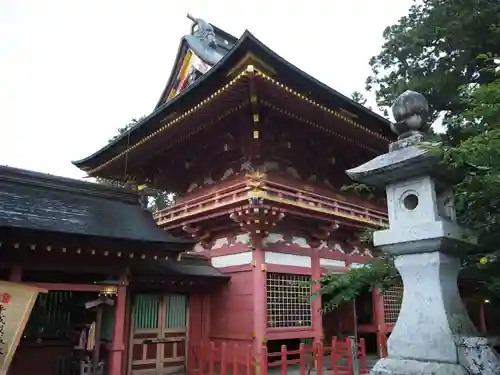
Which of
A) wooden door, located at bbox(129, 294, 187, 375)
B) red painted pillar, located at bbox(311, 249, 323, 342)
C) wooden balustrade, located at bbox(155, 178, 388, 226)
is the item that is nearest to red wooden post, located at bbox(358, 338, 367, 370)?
red painted pillar, located at bbox(311, 249, 323, 342)

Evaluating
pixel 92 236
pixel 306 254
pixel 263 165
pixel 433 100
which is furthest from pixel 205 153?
pixel 433 100

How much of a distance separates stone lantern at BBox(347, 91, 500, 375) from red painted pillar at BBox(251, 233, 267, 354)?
5887 millimetres

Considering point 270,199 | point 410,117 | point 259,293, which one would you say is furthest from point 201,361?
point 410,117

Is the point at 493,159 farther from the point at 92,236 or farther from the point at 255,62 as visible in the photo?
the point at 92,236

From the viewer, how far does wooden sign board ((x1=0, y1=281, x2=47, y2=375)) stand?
7.07 metres

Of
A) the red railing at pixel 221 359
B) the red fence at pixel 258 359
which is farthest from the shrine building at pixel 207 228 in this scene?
the red fence at pixel 258 359

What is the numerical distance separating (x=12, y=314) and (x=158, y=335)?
12.9 feet

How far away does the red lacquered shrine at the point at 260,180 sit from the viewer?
31.2ft

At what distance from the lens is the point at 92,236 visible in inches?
310

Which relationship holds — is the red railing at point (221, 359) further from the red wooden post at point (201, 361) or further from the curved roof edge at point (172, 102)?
the curved roof edge at point (172, 102)

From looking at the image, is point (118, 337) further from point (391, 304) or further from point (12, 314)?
point (391, 304)

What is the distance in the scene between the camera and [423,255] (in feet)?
13.8

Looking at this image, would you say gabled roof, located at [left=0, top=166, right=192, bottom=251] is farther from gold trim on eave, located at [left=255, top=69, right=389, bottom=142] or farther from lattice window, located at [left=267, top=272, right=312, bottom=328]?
gold trim on eave, located at [left=255, top=69, right=389, bottom=142]

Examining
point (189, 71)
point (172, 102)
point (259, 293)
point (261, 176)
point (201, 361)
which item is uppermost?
point (189, 71)
